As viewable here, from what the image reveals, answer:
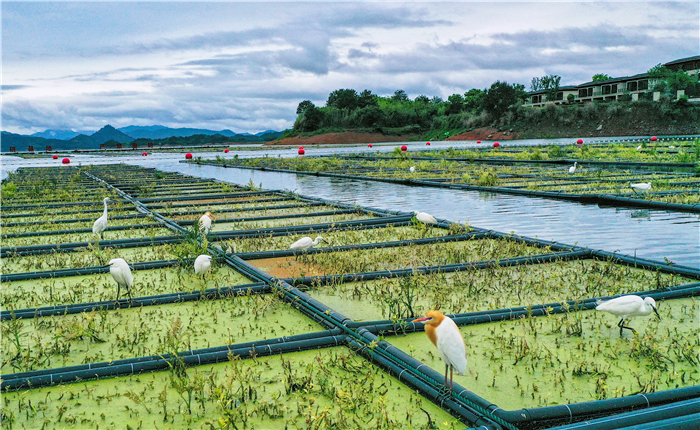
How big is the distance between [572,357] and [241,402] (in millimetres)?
2209

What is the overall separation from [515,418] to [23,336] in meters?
3.76

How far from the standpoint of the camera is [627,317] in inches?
167

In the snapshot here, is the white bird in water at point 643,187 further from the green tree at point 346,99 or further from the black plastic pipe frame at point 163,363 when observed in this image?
the green tree at point 346,99

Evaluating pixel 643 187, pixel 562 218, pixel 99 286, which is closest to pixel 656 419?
pixel 99 286

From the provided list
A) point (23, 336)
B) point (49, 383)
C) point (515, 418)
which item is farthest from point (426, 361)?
point (23, 336)

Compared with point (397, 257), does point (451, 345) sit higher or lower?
higher

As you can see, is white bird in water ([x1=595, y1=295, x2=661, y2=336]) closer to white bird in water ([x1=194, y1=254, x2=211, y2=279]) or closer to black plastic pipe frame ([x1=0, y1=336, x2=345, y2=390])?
black plastic pipe frame ([x1=0, y1=336, x2=345, y2=390])

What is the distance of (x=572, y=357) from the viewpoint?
3.86 meters

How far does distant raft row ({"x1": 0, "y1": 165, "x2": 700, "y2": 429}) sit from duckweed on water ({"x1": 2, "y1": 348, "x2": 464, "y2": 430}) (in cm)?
1

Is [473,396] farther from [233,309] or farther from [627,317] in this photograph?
[233,309]

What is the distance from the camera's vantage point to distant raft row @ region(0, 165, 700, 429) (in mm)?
3217

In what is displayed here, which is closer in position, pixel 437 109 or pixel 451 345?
pixel 451 345

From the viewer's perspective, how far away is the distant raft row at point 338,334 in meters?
3.22

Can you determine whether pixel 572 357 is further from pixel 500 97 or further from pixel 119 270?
pixel 500 97
